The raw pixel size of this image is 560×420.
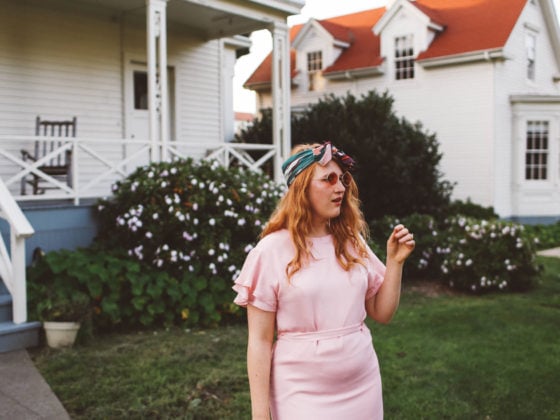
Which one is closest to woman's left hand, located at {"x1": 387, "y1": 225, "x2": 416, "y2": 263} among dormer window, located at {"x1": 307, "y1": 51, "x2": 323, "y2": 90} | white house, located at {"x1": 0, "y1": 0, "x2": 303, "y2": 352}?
white house, located at {"x1": 0, "y1": 0, "x2": 303, "y2": 352}

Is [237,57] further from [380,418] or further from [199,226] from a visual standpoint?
[380,418]

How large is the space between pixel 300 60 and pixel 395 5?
153 inches

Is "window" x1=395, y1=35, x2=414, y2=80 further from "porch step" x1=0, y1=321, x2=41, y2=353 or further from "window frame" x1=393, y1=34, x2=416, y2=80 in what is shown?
"porch step" x1=0, y1=321, x2=41, y2=353

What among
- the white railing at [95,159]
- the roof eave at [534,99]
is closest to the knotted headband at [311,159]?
the white railing at [95,159]

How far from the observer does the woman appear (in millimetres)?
2246

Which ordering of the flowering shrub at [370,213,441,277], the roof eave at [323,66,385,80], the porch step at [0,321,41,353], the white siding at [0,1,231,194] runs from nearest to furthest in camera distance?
the porch step at [0,321,41,353], the white siding at [0,1,231,194], the flowering shrub at [370,213,441,277], the roof eave at [323,66,385,80]

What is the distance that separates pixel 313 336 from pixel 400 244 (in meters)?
0.49

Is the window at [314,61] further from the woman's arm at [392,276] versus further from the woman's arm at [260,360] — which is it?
the woman's arm at [260,360]

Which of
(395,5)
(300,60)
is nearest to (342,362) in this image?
(395,5)

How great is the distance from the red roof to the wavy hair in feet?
53.8

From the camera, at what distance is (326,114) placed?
516 inches

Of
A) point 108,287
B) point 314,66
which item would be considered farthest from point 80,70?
point 314,66

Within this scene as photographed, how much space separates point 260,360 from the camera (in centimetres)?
226

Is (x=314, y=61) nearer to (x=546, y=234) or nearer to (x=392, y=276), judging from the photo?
(x=546, y=234)
